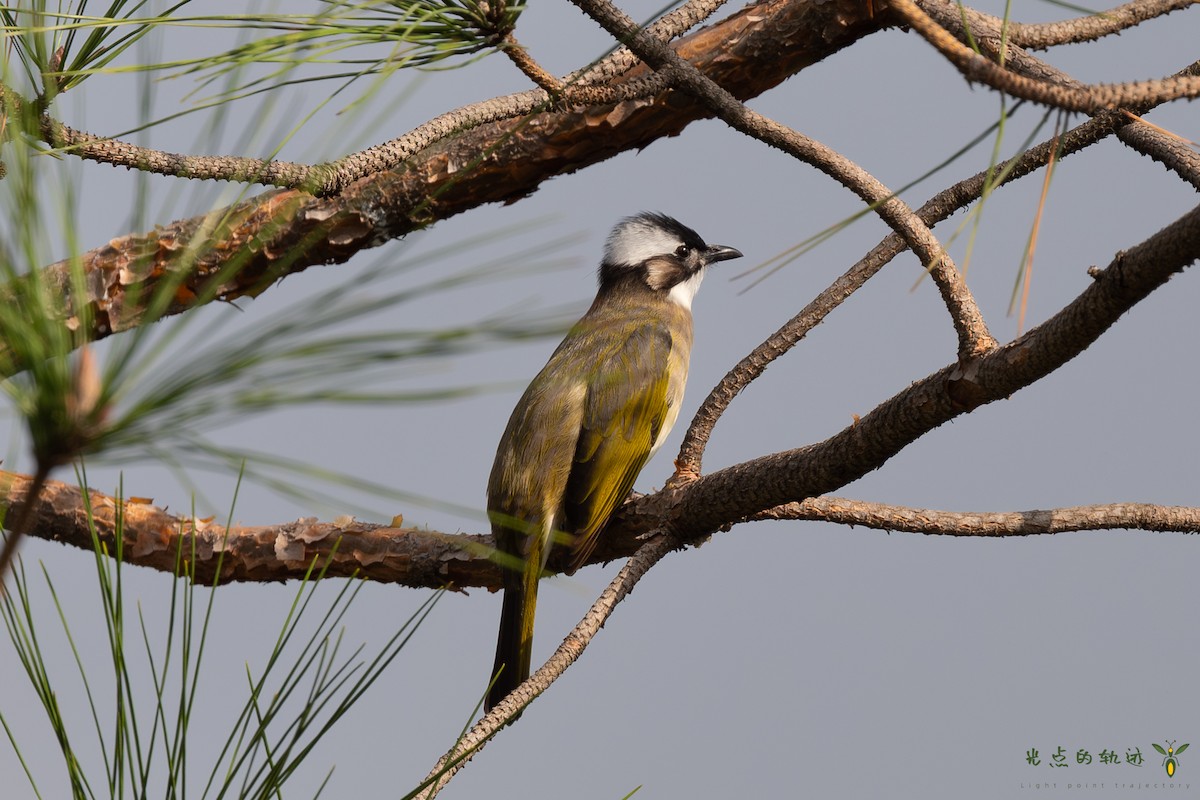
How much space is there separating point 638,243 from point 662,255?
0.43 feet

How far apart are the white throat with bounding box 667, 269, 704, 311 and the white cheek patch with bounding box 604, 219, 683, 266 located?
16 centimetres

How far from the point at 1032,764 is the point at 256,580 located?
2.65 meters

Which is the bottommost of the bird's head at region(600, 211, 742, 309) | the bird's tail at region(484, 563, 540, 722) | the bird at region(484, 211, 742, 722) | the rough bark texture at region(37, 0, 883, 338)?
the bird's tail at region(484, 563, 540, 722)

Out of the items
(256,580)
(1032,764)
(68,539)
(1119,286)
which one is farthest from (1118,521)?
(68,539)

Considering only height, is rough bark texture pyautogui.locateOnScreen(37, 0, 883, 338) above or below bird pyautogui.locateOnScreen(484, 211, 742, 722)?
above

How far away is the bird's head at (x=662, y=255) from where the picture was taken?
216 inches

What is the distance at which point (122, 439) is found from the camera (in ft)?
4.57

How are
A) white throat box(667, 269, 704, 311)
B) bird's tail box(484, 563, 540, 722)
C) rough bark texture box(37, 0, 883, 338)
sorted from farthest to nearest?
white throat box(667, 269, 704, 311), rough bark texture box(37, 0, 883, 338), bird's tail box(484, 563, 540, 722)

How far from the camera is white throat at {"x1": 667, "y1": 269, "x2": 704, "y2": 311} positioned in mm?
5457

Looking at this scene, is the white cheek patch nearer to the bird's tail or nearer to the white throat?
the white throat

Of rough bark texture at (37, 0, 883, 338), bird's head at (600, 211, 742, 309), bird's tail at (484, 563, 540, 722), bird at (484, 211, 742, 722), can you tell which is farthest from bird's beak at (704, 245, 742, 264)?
bird's tail at (484, 563, 540, 722)

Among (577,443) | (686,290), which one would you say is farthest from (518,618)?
(686,290)

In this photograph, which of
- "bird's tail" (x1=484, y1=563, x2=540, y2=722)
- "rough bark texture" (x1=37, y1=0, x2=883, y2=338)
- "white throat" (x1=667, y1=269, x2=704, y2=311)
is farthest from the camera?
"white throat" (x1=667, y1=269, x2=704, y2=311)

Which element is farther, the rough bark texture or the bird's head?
the bird's head
